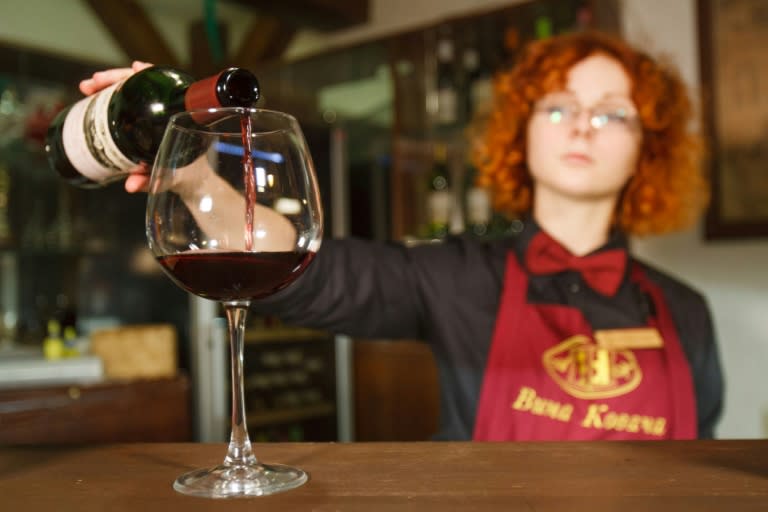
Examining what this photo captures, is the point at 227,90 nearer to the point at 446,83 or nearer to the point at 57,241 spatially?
the point at 446,83

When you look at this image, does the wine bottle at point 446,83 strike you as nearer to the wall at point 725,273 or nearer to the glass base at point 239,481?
the wall at point 725,273

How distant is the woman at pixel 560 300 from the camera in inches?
47.5

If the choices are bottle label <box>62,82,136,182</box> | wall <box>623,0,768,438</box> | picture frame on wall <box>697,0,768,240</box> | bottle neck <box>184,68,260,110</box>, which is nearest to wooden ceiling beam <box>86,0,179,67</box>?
wall <box>623,0,768,438</box>

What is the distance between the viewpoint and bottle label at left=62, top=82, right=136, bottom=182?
28.5 inches

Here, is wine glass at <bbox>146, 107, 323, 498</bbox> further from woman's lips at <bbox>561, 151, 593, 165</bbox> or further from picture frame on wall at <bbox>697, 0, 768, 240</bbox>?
picture frame on wall at <bbox>697, 0, 768, 240</bbox>

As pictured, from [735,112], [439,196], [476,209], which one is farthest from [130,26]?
[735,112]

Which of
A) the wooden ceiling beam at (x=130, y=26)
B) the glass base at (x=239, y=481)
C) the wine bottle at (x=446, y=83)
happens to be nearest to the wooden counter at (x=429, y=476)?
the glass base at (x=239, y=481)

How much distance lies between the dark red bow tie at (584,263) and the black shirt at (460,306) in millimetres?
15

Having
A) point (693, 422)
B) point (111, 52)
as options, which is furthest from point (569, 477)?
point (111, 52)

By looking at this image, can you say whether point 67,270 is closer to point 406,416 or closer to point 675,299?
point 406,416

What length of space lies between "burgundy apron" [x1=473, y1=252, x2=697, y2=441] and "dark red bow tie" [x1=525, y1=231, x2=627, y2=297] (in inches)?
3.0

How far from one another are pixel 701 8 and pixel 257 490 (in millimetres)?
2563

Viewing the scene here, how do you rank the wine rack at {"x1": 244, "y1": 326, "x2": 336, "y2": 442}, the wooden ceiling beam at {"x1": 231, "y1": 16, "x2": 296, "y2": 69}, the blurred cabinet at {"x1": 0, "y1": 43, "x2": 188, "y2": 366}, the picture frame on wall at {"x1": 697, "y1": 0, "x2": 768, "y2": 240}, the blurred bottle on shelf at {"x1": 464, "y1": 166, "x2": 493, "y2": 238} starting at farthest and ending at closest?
the wooden ceiling beam at {"x1": 231, "y1": 16, "x2": 296, "y2": 69} < the wine rack at {"x1": 244, "y1": 326, "x2": 336, "y2": 442} < the blurred cabinet at {"x1": 0, "y1": 43, "x2": 188, "y2": 366} < the blurred bottle on shelf at {"x1": 464, "y1": 166, "x2": 493, "y2": 238} < the picture frame on wall at {"x1": 697, "y1": 0, "x2": 768, "y2": 240}

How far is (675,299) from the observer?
1389mm
